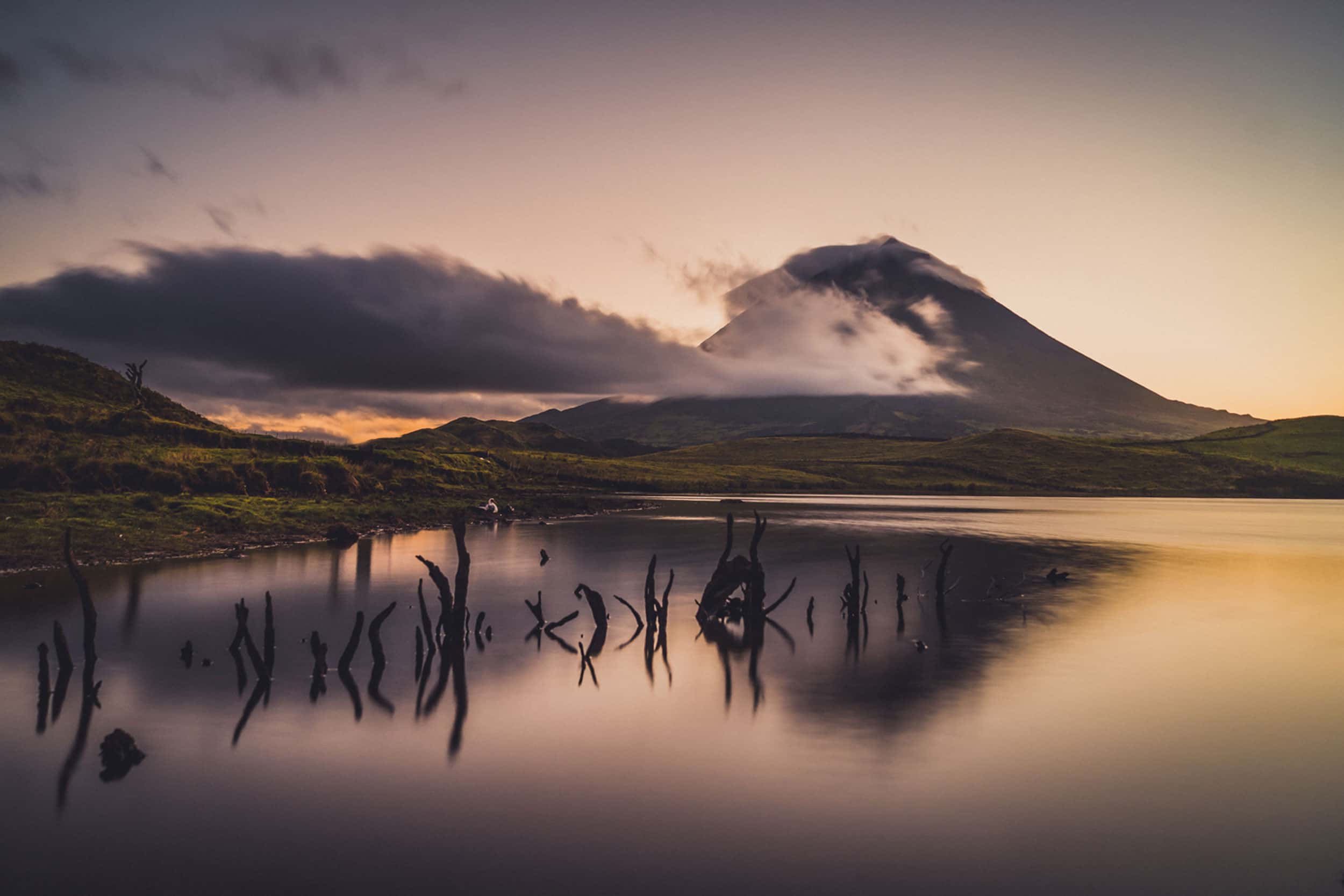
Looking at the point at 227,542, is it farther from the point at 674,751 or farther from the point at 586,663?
the point at 674,751

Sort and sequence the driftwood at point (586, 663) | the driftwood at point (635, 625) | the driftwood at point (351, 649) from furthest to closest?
1. the driftwood at point (635, 625)
2. the driftwood at point (586, 663)
3. the driftwood at point (351, 649)

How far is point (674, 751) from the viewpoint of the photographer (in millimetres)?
17391

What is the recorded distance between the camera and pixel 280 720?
1792 centimetres

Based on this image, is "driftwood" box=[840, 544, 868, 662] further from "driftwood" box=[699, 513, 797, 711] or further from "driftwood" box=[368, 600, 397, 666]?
"driftwood" box=[368, 600, 397, 666]

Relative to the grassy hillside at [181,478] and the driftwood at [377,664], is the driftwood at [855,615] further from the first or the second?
the grassy hillside at [181,478]

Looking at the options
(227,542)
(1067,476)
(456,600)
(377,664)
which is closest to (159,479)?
(227,542)

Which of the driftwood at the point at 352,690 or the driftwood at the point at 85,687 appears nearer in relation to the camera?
the driftwood at the point at 85,687

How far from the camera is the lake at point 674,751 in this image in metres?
12.0

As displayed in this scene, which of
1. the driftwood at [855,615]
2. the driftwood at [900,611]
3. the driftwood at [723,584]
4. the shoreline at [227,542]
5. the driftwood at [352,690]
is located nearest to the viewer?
the driftwood at [352,690]

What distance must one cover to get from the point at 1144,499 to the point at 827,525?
99.8m

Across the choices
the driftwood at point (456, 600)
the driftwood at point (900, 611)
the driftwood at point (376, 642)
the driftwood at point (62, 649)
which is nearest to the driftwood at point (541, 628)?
the driftwood at point (456, 600)

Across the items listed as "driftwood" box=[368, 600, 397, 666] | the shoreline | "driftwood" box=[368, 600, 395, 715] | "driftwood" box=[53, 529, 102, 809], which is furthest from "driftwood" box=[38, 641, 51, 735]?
the shoreline

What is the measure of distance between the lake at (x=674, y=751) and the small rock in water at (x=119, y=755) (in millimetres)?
214

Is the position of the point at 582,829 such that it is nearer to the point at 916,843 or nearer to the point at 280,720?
the point at 916,843
